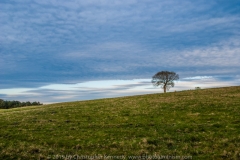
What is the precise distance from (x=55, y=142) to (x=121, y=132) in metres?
5.70

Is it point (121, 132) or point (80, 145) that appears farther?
point (121, 132)

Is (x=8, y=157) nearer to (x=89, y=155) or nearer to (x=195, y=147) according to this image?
(x=89, y=155)

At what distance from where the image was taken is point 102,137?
1695 centimetres

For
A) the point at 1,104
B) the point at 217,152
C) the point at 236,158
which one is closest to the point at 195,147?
the point at 217,152

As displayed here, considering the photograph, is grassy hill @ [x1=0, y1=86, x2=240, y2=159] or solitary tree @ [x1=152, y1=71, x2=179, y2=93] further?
solitary tree @ [x1=152, y1=71, x2=179, y2=93]

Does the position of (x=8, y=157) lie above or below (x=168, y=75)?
below

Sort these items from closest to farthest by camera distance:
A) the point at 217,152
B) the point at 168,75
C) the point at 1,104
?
the point at 217,152
the point at 168,75
the point at 1,104

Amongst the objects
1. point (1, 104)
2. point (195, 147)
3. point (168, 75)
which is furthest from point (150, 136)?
point (1, 104)

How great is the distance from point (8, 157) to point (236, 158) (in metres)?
13.0

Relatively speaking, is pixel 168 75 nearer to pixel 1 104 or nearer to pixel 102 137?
pixel 102 137

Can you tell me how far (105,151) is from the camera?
43.0 feet

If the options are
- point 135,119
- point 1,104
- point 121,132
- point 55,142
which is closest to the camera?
point 55,142

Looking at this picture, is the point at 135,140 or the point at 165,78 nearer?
the point at 135,140

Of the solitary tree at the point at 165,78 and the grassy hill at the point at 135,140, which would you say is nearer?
the grassy hill at the point at 135,140
